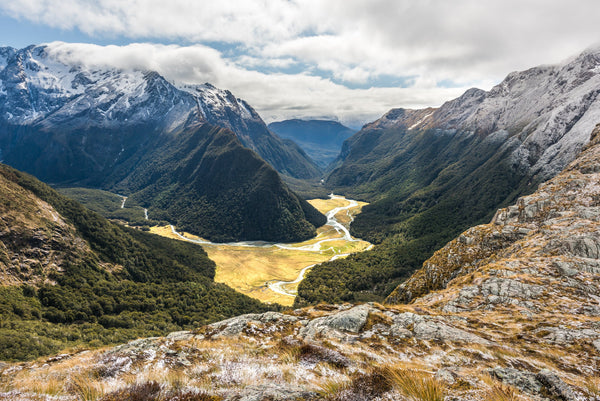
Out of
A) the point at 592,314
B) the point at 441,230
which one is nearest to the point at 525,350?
the point at 592,314

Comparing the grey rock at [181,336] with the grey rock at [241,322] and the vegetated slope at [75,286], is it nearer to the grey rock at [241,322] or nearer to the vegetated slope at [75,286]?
the grey rock at [241,322]

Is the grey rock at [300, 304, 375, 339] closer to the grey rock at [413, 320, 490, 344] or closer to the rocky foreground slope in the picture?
the rocky foreground slope

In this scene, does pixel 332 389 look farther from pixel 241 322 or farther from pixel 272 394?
pixel 241 322

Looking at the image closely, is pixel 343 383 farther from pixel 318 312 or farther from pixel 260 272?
pixel 260 272

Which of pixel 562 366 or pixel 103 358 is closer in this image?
pixel 562 366

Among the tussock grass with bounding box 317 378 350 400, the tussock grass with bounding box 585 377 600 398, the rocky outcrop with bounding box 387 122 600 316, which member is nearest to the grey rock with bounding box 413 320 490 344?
the tussock grass with bounding box 585 377 600 398

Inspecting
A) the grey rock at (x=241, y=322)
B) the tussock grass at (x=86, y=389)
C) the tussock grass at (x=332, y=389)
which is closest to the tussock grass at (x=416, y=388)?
the tussock grass at (x=332, y=389)
